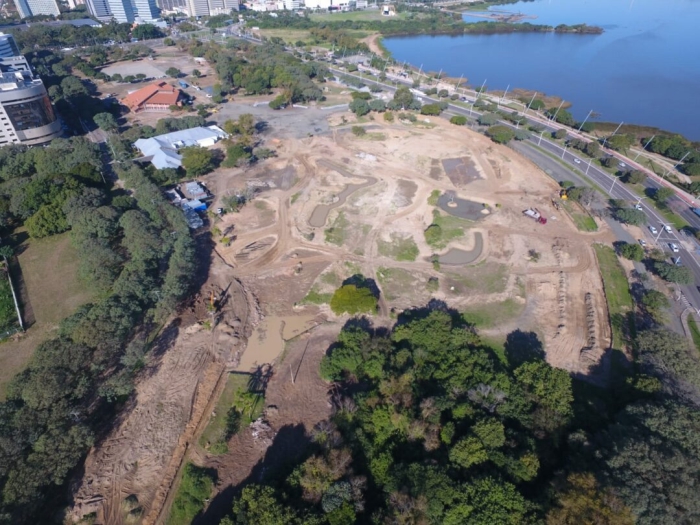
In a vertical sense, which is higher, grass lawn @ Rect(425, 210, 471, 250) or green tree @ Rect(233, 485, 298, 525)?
green tree @ Rect(233, 485, 298, 525)

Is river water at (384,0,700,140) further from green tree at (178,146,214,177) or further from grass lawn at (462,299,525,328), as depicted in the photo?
green tree at (178,146,214,177)

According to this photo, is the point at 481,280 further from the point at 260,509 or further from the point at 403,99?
the point at 403,99

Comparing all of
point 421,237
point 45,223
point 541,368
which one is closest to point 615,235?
point 421,237

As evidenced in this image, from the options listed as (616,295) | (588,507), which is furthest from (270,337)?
(616,295)

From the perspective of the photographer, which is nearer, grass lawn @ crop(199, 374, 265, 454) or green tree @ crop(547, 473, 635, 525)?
green tree @ crop(547, 473, 635, 525)

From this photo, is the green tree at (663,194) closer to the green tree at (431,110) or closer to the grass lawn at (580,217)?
the grass lawn at (580,217)

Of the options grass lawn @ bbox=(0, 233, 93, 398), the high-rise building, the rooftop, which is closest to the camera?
grass lawn @ bbox=(0, 233, 93, 398)

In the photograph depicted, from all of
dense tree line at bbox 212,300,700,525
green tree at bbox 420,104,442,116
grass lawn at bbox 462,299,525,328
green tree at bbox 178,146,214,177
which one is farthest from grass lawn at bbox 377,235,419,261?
green tree at bbox 420,104,442,116
